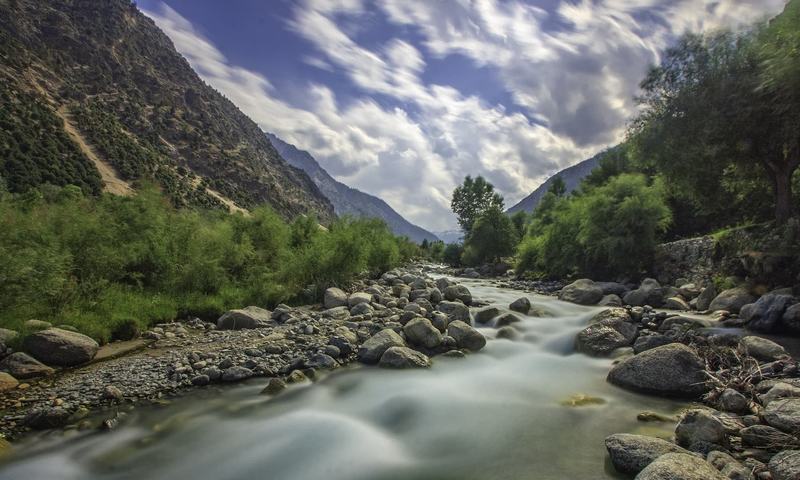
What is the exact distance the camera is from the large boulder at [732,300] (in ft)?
53.2

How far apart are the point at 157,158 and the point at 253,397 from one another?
12095cm

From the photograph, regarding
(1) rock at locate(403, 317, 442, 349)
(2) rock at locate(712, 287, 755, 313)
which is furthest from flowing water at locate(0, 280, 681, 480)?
(2) rock at locate(712, 287, 755, 313)

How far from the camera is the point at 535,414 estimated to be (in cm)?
920

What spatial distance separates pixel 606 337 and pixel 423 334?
5.97 m

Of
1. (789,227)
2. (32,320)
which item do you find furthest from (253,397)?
(789,227)

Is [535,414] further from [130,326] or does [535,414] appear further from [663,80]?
[663,80]

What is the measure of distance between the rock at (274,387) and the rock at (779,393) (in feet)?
33.5

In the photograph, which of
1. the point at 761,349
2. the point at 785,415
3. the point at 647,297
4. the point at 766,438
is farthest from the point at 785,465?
the point at 647,297

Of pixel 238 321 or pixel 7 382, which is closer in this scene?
pixel 7 382

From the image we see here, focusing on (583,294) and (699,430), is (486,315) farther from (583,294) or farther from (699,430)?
(699,430)

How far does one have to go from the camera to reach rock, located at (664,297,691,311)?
61.2 ft

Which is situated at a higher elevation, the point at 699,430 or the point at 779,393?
the point at 779,393

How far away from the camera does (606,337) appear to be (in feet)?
44.1

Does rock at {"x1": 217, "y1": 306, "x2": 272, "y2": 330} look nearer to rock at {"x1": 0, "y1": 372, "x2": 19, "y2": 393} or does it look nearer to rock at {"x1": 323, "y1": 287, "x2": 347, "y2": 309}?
rock at {"x1": 323, "y1": 287, "x2": 347, "y2": 309}
